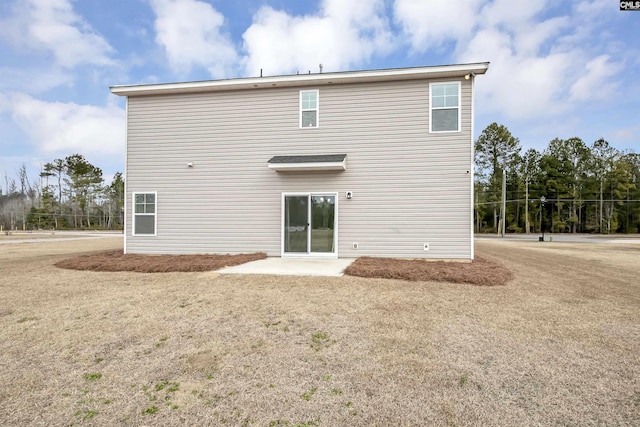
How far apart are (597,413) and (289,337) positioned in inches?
109

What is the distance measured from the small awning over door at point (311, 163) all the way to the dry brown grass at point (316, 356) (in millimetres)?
4165

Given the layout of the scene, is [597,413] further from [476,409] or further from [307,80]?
[307,80]

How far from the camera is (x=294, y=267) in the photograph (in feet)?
26.8

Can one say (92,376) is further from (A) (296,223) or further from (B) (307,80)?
(B) (307,80)

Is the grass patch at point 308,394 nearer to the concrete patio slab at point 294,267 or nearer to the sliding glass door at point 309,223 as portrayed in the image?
the concrete patio slab at point 294,267

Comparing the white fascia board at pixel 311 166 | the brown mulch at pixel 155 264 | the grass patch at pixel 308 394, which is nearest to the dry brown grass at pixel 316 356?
the grass patch at pixel 308 394

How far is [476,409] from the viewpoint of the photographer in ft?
7.87

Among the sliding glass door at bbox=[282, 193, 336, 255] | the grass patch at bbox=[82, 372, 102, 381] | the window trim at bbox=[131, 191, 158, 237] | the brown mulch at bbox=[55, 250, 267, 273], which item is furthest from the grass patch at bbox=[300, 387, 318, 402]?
the window trim at bbox=[131, 191, 158, 237]

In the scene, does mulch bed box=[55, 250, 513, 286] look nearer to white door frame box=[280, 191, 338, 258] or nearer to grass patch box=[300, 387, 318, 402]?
white door frame box=[280, 191, 338, 258]

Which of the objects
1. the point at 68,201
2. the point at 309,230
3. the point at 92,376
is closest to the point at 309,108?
the point at 309,230

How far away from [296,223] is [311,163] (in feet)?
6.37

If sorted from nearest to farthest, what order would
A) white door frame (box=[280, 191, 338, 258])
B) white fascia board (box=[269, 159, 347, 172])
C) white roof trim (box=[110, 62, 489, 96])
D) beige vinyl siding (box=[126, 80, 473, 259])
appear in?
1. white roof trim (box=[110, 62, 489, 96])
2. white fascia board (box=[269, 159, 347, 172])
3. beige vinyl siding (box=[126, 80, 473, 259])
4. white door frame (box=[280, 191, 338, 258])

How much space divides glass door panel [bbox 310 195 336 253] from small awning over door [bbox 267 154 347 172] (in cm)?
97

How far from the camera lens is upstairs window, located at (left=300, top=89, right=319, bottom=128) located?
32.6ft
